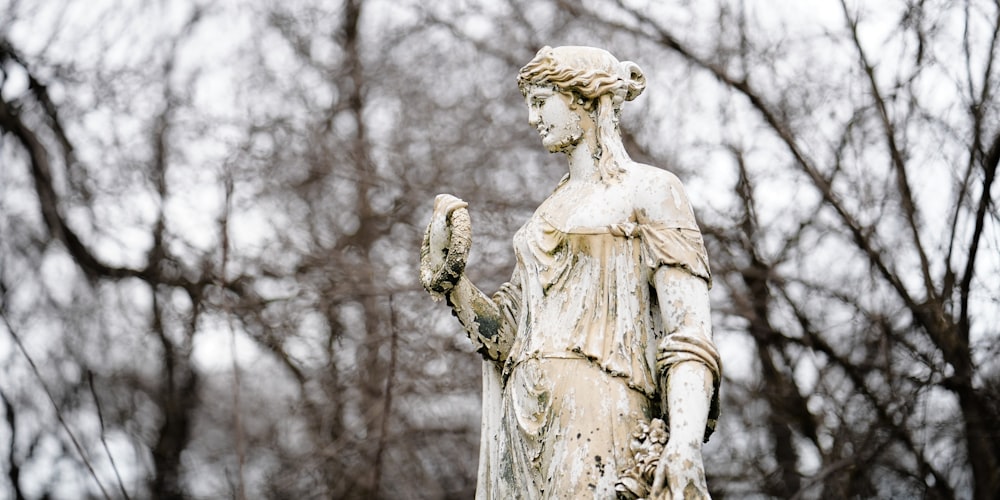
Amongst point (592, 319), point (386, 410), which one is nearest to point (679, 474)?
point (592, 319)

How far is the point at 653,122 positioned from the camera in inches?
561

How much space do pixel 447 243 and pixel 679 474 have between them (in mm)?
1104

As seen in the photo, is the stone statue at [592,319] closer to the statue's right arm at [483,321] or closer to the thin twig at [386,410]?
the statue's right arm at [483,321]

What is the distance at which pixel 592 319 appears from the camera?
5625 mm

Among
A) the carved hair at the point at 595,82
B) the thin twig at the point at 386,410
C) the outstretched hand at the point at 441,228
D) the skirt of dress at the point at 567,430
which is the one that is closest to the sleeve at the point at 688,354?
the skirt of dress at the point at 567,430

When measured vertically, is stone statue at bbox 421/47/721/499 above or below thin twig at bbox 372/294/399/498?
below

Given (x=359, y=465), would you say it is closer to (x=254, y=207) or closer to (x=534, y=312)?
(x=254, y=207)

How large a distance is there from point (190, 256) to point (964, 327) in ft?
20.6

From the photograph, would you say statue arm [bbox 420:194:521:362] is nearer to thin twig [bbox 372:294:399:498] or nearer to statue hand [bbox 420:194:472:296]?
statue hand [bbox 420:194:472:296]

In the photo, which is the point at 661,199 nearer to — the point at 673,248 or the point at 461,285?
the point at 673,248

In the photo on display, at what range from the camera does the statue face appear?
231 inches

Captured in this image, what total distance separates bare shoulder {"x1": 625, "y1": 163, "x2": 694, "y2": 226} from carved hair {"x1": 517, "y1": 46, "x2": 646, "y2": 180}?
0.13 meters

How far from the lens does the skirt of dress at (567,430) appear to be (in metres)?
5.42

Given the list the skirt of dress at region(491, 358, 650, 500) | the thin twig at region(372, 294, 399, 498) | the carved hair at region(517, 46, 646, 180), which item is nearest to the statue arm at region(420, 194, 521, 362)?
the skirt of dress at region(491, 358, 650, 500)
